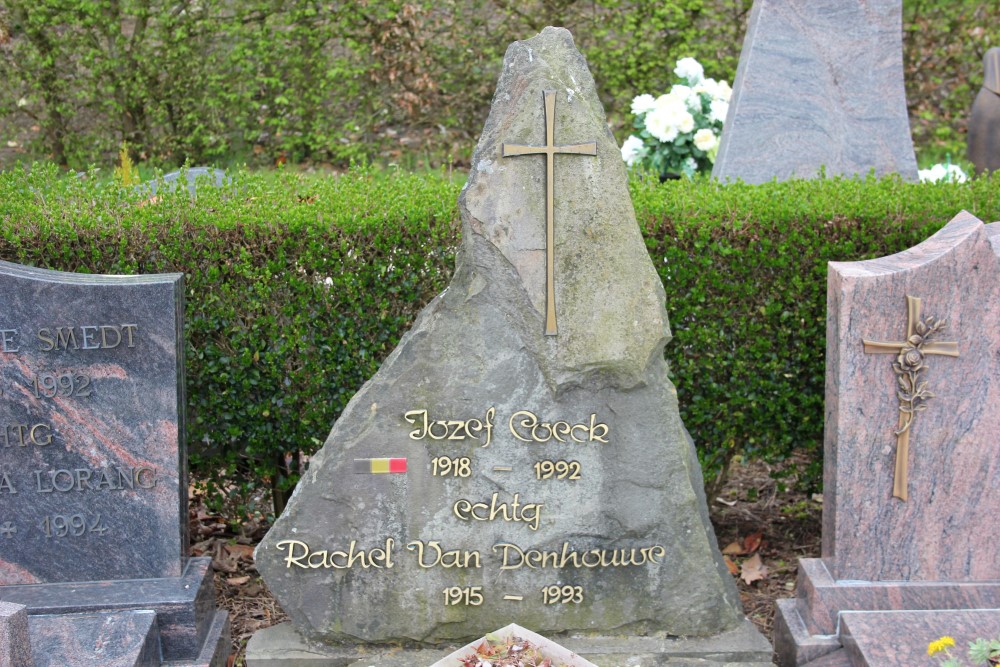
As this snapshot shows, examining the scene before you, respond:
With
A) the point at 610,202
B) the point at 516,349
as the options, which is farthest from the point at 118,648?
the point at 610,202

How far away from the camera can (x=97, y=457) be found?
3.47 meters

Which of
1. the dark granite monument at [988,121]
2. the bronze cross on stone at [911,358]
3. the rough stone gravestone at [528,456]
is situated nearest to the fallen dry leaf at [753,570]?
the rough stone gravestone at [528,456]

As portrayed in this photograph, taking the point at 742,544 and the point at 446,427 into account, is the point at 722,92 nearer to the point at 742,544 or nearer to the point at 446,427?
the point at 742,544

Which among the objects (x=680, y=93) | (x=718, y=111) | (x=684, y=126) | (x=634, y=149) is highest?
(x=680, y=93)

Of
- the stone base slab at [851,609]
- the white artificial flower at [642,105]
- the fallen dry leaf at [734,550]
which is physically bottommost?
the fallen dry leaf at [734,550]

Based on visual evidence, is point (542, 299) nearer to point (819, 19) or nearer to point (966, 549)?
point (966, 549)

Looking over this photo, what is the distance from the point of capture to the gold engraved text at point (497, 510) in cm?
341

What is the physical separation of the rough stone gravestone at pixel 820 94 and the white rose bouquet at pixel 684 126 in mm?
1005

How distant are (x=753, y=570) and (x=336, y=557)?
2.00 metres

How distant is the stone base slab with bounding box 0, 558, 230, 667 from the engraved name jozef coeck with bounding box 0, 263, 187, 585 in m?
0.04

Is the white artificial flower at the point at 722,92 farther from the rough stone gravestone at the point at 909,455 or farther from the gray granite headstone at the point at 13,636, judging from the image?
the gray granite headstone at the point at 13,636

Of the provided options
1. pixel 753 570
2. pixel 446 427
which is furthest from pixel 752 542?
pixel 446 427

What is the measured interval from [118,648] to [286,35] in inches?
277

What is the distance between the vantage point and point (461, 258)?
3320 mm
